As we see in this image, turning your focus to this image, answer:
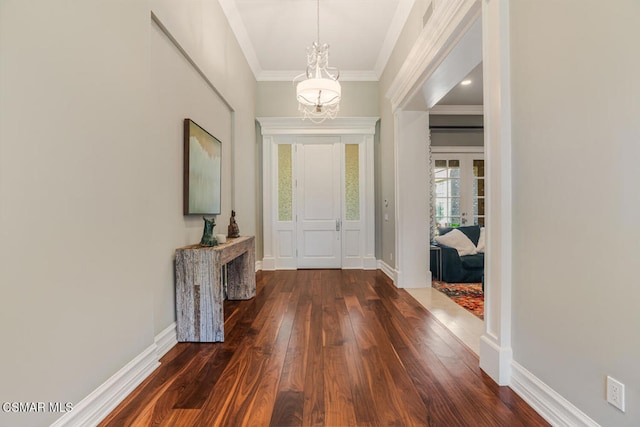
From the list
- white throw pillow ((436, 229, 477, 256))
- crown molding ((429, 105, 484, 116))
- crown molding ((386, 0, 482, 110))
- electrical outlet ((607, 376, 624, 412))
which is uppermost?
crown molding ((429, 105, 484, 116))

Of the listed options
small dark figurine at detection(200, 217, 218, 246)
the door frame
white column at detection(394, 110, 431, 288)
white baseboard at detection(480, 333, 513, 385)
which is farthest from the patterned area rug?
small dark figurine at detection(200, 217, 218, 246)

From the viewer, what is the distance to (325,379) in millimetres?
1836

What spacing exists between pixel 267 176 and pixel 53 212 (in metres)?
4.28

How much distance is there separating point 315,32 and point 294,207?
2.77m

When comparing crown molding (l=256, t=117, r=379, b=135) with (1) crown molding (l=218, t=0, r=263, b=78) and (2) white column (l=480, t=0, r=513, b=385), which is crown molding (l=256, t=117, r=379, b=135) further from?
(2) white column (l=480, t=0, r=513, b=385)

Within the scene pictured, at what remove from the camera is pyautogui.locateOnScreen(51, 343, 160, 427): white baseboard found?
1372 millimetres

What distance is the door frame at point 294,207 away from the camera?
17.9 feet

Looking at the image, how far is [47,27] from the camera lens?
127 cm

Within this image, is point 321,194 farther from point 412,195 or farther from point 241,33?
point 241,33

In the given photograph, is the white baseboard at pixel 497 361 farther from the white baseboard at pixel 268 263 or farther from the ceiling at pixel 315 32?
the white baseboard at pixel 268 263

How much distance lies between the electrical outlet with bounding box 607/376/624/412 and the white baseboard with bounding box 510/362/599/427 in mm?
152

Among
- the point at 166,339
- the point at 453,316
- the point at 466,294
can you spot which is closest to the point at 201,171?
the point at 166,339

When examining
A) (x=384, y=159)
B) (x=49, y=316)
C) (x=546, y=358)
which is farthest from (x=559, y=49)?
(x=384, y=159)

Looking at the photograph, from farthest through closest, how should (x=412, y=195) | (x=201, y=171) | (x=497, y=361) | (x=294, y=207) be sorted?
(x=294, y=207), (x=412, y=195), (x=201, y=171), (x=497, y=361)
